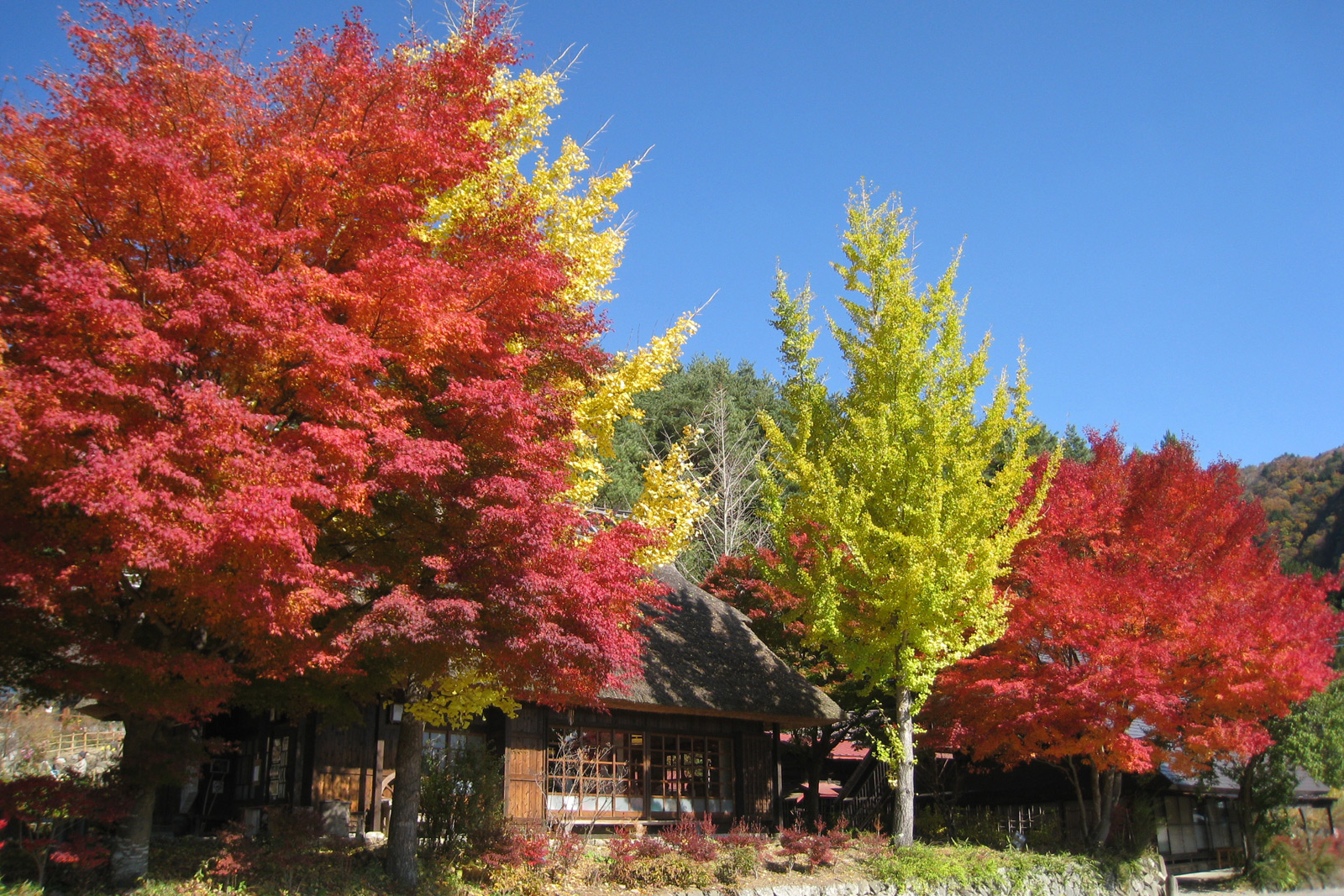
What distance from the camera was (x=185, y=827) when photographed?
1543cm

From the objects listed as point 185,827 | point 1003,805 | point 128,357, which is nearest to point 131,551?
point 128,357

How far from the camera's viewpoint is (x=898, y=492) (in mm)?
15297

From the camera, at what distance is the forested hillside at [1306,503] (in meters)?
42.3

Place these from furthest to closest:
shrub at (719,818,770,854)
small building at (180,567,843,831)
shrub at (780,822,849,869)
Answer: shrub at (780,822,849,869)
shrub at (719,818,770,854)
small building at (180,567,843,831)

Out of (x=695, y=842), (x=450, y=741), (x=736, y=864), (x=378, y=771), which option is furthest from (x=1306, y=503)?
(x=378, y=771)

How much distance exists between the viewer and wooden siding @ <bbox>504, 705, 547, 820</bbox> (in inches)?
573

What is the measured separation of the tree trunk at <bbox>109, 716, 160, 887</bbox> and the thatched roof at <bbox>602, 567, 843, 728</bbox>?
695 centimetres

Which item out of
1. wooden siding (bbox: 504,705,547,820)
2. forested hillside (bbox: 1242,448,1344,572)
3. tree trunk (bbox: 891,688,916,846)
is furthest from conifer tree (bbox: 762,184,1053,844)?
forested hillside (bbox: 1242,448,1344,572)

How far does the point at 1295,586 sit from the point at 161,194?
67.6 ft

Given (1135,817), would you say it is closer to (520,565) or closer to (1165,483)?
(1165,483)

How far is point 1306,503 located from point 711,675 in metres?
45.8

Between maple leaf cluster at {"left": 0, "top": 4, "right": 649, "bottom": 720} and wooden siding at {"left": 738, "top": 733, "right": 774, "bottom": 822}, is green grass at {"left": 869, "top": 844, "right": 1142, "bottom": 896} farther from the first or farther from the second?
maple leaf cluster at {"left": 0, "top": 4, "right": 649, "bottom": 720}

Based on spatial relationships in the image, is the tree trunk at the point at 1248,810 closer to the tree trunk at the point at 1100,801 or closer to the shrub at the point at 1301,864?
the shrub at the point at 1301,864

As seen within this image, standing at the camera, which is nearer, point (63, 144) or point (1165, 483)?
point (63, 144)
